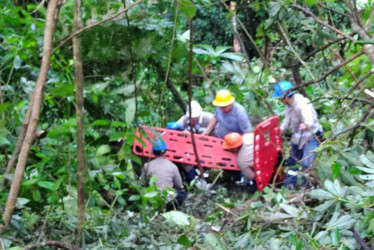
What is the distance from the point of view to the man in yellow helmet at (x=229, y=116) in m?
7.89

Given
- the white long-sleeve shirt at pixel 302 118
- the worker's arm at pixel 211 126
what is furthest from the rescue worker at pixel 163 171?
the worker's arm at pixel 211 126

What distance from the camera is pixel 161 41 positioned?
4.84m

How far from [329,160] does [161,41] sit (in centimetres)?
218

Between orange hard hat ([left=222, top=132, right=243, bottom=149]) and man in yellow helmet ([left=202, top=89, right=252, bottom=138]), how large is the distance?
0.61 ft

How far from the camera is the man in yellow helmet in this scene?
7.89 metres

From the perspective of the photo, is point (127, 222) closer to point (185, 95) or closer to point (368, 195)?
point (368, 195)

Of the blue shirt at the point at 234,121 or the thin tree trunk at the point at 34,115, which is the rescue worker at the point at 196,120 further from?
the thin tree trunk at the point at 34,115

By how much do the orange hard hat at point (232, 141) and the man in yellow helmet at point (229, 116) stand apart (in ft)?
0.61

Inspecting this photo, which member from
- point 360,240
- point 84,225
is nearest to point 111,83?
point 84,225

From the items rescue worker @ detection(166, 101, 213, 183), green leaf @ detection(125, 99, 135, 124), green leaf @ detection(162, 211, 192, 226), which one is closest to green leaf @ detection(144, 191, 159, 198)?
green leaf @ detection(125, 99, 135, 124)

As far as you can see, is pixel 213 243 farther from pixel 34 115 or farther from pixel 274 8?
pixel 274 8

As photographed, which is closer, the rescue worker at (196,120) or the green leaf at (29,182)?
the green leaf at (29,182)

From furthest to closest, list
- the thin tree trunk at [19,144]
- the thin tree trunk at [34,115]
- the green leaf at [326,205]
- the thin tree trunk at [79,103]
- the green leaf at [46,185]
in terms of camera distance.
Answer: the green leaf at [46,185] → the thin tree trunk at [79,103] → the green leaf at [326,205] → the thin tree trunk at [19,144] → the thin tree trunk at [34,115]

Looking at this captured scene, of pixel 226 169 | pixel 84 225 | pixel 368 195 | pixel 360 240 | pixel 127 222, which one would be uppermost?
pixel 368 195
